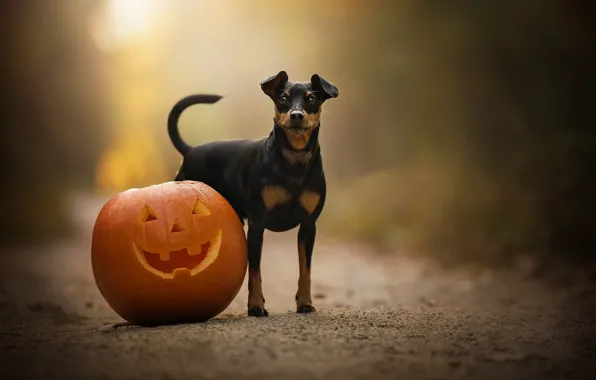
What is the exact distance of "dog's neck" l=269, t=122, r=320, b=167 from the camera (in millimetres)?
5129

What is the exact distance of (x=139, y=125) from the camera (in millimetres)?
20625

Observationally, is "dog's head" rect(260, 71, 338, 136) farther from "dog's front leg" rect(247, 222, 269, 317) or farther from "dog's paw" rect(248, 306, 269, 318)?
"dog's paw" rect(248, 306, 269, 318)

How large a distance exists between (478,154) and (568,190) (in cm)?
174

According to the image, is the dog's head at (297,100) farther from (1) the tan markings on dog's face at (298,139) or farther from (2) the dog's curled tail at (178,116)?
(2) the dog's curled tail at (178,116)

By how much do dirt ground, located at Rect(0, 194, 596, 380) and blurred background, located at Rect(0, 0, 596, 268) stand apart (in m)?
2.20

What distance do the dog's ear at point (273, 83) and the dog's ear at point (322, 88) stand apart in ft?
0.69

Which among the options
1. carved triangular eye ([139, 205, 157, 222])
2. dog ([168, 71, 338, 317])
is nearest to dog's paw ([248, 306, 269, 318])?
dog ([168, 71, 338, 317])

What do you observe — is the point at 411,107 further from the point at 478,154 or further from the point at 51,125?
the point at 51,125

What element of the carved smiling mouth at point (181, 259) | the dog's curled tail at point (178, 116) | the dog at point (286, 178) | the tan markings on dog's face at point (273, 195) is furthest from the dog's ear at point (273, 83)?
the carved smiling mouth at point (181, 259)

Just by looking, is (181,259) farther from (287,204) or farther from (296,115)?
(296,115)

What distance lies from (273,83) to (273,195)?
80 cm

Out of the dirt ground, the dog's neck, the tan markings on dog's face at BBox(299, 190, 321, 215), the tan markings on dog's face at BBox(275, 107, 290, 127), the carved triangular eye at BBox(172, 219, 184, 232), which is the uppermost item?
the tan markings on dog's face at BBox(275, 107, 290, 127)

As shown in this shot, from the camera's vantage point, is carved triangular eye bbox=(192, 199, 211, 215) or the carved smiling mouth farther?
carved triangular eye bbox=(192, 199, 211, 215)

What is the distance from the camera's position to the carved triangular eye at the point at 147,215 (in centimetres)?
468
